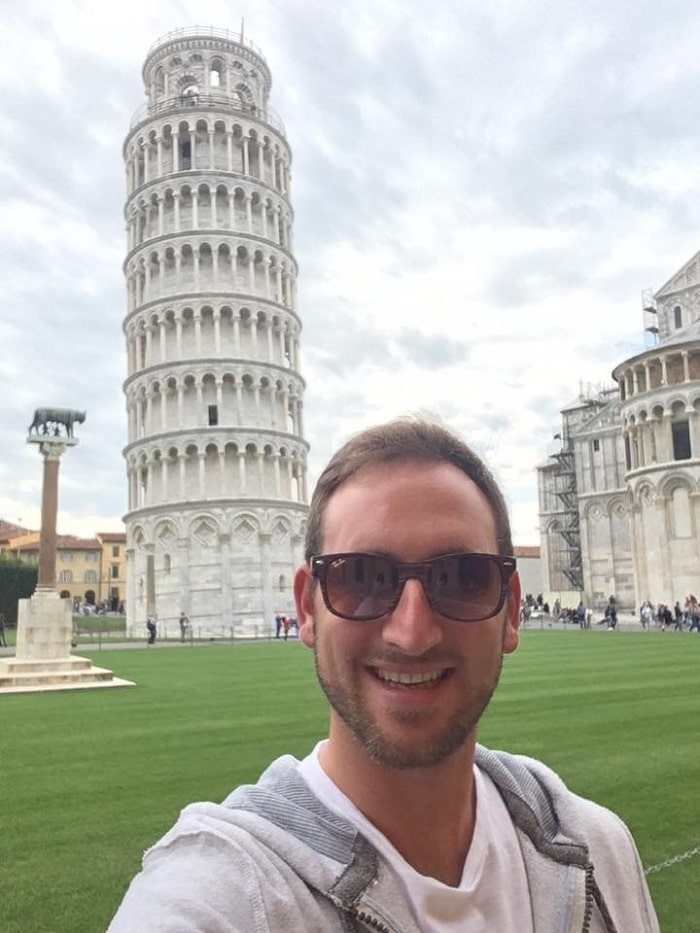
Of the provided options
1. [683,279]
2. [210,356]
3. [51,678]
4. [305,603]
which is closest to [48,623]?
[51,678]

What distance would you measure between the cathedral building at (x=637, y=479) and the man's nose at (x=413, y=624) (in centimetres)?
5432

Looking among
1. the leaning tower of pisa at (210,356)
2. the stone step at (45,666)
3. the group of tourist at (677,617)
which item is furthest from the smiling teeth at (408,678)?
the leaning tower of pisa at (210,356)

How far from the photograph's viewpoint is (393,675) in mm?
1821

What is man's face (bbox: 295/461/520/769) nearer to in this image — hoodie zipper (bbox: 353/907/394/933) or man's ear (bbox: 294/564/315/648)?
man's ear (bbox: 294/564/315/648)

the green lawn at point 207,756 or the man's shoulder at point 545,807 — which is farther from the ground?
the man's shoulder at point 545,807

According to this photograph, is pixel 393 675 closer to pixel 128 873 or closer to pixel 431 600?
pixel 431 600

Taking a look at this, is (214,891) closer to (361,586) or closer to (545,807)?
(361,586)

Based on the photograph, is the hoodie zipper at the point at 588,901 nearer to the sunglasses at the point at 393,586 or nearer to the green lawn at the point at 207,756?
the sunglasses at the point at 393,586

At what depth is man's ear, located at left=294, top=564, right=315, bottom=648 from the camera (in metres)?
2.03

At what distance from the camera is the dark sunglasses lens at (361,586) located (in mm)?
1874

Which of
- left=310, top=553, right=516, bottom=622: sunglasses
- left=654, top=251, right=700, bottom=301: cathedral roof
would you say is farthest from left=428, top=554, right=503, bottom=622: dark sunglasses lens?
left=654, top=251, right=700, bottom=301: cathedral roof

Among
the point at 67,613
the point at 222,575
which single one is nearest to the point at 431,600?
the point at 67,613

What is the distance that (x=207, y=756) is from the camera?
10719 millimetres

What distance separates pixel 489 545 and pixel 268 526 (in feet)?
180
